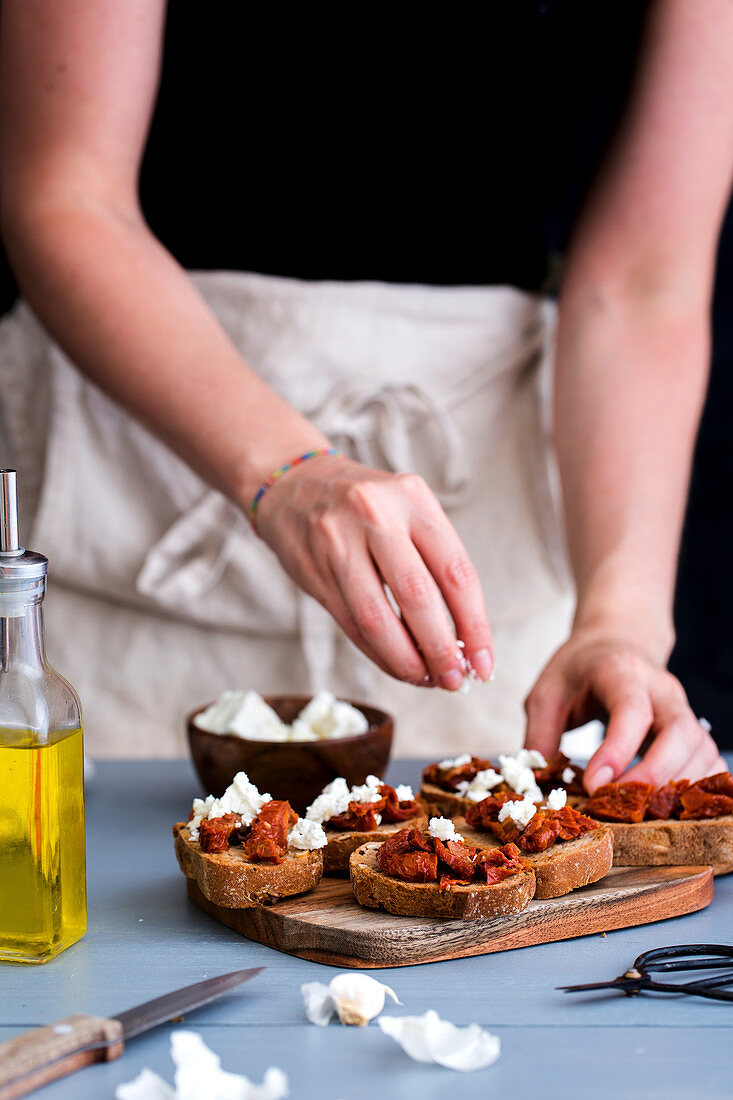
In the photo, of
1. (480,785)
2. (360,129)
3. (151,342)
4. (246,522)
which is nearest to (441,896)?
(480,785)

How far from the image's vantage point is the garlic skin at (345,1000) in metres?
0.68

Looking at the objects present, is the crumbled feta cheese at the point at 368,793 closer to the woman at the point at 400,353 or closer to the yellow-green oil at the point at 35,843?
the yellow-green oil at the point at 35,843

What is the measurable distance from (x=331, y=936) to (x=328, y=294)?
107 cm

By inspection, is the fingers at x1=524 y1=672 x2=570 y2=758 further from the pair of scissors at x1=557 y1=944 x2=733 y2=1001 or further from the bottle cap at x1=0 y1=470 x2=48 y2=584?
the bottle cap at x1=0 y1=470 x2=48 y2=584

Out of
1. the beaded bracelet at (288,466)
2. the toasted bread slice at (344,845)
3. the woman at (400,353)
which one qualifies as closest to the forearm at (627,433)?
the woman at (400,353)

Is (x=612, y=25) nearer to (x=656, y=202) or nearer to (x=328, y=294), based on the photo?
(x=656, y=202)

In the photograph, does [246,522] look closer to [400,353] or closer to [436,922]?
[400,353]

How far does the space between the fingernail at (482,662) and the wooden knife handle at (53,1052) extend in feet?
1.64

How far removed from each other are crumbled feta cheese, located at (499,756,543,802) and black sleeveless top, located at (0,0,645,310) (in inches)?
35.9

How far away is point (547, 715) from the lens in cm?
119

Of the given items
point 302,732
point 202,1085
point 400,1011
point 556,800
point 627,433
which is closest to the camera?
point 202,1085

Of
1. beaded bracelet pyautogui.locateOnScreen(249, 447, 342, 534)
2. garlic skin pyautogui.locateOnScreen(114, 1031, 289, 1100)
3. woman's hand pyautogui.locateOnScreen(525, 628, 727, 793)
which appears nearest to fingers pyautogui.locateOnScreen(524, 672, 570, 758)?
woman's hand pyautogui.locateOnScreen(525, 628, 727, 793)

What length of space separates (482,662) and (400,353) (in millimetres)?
732

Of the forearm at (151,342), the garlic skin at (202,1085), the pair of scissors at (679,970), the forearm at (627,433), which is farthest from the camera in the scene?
the forearm at (627,433)
